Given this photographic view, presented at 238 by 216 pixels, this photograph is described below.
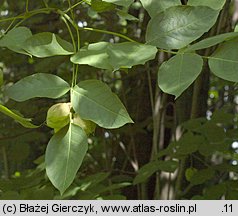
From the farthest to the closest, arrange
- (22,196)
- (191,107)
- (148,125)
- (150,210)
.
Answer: (148,125) < (191,107) < (22,196) < (150,210)

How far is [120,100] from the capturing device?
1225 millimetres

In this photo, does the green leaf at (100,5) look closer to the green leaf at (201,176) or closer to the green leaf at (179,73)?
the green leaf at (179,73)

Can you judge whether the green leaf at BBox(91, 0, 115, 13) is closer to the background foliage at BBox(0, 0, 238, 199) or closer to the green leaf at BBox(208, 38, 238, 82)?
the background foliage at BBox(0, 0, 238, 199)

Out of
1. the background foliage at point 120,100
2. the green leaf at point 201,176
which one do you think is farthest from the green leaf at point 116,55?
the green leaf at point 201,176

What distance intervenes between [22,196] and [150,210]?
549mm

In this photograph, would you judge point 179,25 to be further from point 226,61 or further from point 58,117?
point 58,117

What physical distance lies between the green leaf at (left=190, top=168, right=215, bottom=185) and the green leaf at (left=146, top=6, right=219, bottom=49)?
2.93ft

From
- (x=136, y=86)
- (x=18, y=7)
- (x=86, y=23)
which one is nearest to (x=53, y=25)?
(x=86, y=23)

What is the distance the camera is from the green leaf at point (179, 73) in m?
0.82

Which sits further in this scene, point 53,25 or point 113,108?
point 53,25

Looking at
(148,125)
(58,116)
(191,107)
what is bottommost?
(148,125)

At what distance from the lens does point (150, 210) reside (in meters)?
1.02

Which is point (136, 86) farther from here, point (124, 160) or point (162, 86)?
point (162, 86)

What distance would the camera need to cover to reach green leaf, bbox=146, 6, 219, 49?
0.88m
